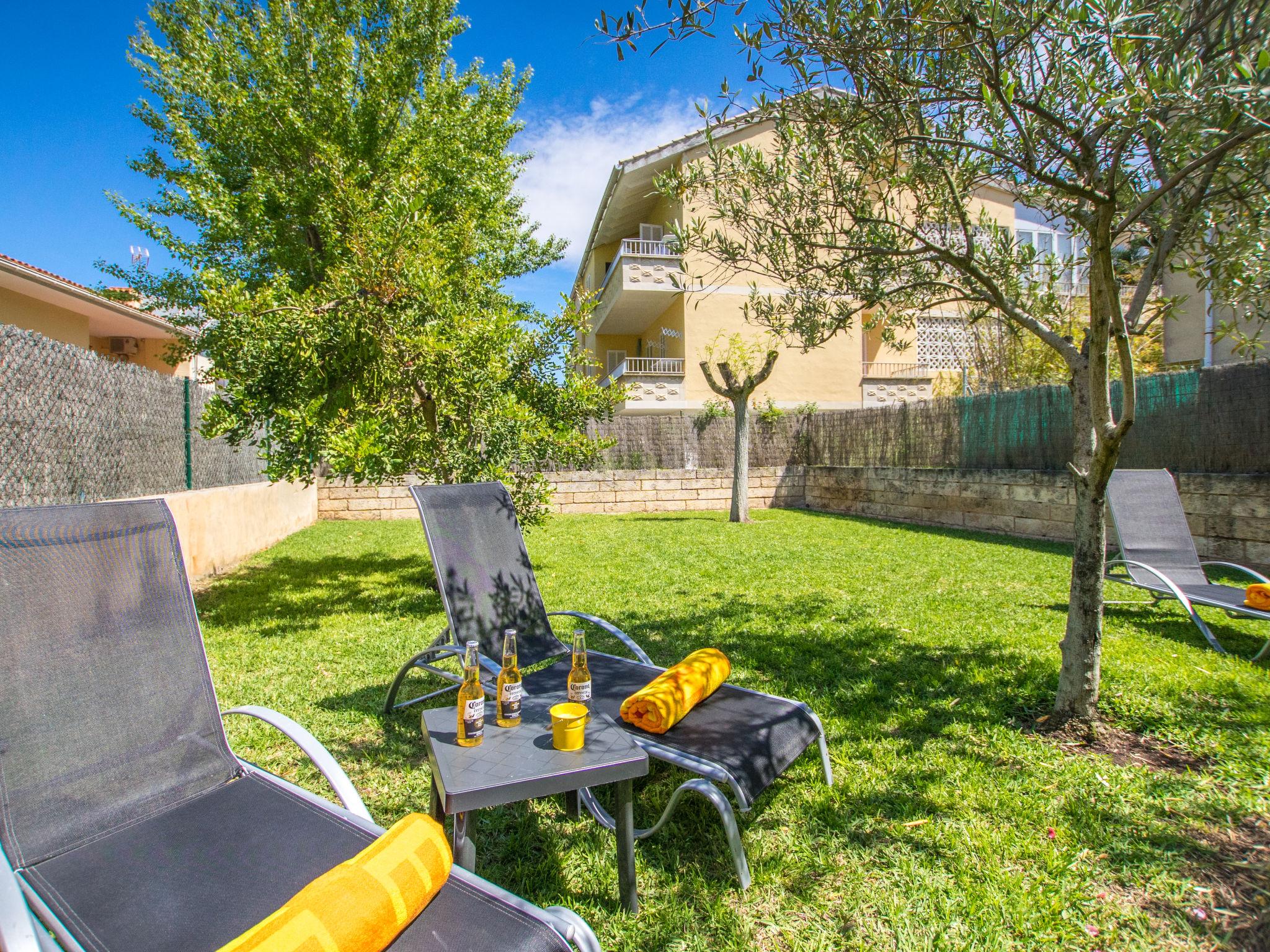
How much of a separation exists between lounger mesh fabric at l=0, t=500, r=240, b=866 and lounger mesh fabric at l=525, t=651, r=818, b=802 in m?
1.42

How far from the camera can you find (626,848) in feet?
7.45

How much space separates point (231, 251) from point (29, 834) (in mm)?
13281

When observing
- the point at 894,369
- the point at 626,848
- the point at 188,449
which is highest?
the point at 894,369

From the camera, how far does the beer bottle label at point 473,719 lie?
230cm

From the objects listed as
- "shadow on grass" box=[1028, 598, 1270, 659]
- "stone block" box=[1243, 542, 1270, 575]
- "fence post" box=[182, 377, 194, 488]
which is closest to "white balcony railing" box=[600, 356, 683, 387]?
"fence post" box=[182, 377, 194, 488]

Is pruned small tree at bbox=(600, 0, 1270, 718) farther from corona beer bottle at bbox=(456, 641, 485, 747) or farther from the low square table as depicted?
corona beer bottle at bbox=(456, 641, 485, 747)

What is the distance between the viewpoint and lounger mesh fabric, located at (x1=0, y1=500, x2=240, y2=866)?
6.48ft

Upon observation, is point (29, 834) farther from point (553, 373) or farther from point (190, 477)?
point (190, 477)

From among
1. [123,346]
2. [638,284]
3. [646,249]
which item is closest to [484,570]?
[638,284]

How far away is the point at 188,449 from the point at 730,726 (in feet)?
26.2

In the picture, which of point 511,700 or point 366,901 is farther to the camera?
point 511,700

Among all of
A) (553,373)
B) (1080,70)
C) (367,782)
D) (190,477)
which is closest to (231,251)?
(190,477)

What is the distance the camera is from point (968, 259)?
3.85 metres

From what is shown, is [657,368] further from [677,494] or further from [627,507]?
[627,507]
